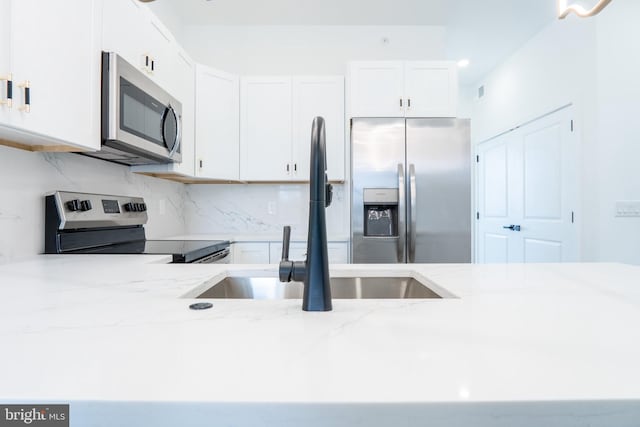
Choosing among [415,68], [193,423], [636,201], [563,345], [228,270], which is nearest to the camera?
[193,423]

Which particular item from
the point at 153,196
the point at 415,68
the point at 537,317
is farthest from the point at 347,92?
the point at 537,317

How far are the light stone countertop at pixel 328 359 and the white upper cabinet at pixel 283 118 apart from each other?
2.39 m

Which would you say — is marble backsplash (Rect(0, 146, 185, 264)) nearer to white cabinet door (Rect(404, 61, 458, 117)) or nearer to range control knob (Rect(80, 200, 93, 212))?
range control knob (Rect(80, 200, 93, 212))

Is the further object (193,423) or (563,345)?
(563,345)

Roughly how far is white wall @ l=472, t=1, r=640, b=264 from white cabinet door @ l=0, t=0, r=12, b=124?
3688 millimetres

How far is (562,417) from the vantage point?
0.40 meters

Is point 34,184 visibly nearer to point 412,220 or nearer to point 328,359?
point 328,359

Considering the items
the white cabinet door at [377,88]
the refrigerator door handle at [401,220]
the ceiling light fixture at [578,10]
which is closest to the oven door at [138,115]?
the white cabinet door at [377,88]

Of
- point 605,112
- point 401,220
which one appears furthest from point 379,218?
point 605,112

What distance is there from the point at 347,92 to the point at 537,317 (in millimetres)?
2715

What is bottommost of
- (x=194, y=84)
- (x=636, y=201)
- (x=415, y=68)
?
(x=636, y=201)

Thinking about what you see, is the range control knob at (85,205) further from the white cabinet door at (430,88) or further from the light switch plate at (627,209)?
the light switch plate at (627,209)

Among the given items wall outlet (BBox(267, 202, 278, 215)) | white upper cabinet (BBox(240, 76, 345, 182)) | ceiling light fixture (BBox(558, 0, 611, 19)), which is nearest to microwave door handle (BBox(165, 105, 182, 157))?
white upper cabinet (BBox(240, 76, 345, 182))

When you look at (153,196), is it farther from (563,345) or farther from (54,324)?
(563,345)
